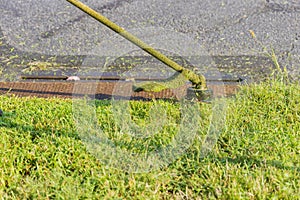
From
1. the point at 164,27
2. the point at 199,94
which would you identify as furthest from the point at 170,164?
the point at 164,27

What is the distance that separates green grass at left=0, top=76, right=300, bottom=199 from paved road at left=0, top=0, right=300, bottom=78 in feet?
3.87

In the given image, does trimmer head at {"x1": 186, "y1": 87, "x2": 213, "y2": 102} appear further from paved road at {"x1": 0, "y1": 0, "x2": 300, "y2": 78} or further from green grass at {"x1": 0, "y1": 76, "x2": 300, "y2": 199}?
paved road at {"x1": 0, "y1": 0, "x2": 300, "y2": 78}

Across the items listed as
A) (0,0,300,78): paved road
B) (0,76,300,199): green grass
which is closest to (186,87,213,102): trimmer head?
(0,76,300,199): green grass

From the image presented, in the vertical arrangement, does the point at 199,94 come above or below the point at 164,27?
below

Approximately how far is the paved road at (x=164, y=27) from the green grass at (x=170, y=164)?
3.87 ft

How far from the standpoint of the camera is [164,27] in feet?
16.2

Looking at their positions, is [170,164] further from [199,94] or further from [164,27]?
[164,27]

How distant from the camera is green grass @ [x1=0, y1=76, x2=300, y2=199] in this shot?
2.23 metres

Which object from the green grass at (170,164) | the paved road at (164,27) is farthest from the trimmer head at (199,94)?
the paved road at (164,27)

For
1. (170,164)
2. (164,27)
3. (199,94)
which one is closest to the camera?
(170,164)

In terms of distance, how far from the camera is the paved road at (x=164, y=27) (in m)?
4.44

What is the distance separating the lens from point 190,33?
482cm

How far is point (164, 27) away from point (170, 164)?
265 centimetres

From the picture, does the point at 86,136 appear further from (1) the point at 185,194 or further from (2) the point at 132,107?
(1) the point at 185,194
